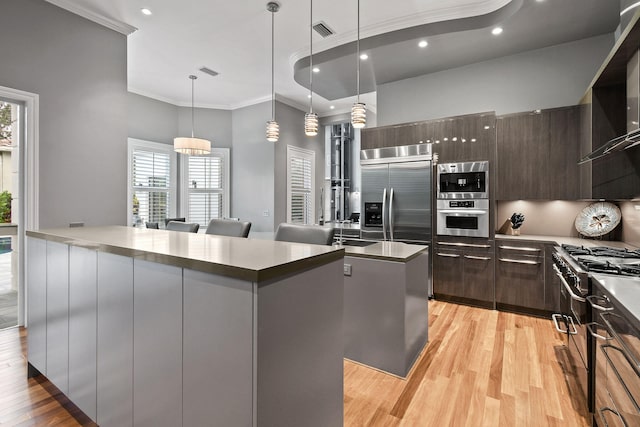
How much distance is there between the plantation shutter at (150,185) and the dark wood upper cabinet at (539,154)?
5463 millimetres

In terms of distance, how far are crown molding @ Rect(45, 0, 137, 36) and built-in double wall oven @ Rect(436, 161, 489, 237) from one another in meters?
3.99

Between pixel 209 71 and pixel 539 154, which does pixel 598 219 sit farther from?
pixel 209 71

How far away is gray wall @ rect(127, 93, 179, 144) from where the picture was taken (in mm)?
5414

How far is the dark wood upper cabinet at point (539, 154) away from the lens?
3.32 metres

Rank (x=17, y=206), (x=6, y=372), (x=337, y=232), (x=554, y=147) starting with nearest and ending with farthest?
1. (x=6, y=372)
2. (x=17, y=206)
3. (x=554, y=147)
4. (x=337, y=232)

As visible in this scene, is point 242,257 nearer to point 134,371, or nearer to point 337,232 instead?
point 134,371

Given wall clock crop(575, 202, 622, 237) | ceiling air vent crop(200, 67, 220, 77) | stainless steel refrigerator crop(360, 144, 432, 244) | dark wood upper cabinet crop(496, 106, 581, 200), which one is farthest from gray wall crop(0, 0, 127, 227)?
wall clock crop(575, 202, 622, 237)

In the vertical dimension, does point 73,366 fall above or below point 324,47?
below

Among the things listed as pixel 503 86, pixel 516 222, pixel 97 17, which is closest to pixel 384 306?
pixel 516 222

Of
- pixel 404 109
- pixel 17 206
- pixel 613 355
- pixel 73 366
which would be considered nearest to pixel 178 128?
pixel 17 206

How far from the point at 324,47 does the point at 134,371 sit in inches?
156

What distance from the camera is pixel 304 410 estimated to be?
122 centimetres

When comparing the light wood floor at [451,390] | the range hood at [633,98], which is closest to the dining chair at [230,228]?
the light wood floor at [451,390]

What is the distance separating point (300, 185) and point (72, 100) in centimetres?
403
